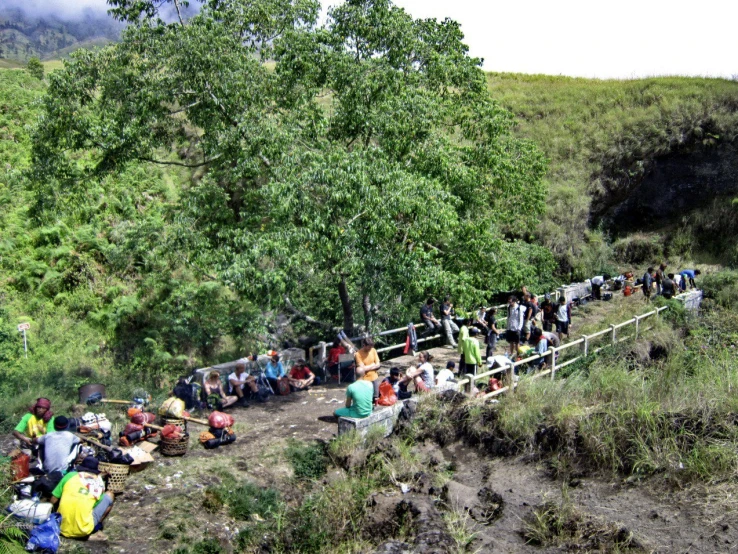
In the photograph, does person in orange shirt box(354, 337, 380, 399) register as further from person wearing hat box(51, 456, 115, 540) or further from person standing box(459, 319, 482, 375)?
person wearing hat box(51, 456, 115, 540)

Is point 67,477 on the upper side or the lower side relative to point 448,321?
upper

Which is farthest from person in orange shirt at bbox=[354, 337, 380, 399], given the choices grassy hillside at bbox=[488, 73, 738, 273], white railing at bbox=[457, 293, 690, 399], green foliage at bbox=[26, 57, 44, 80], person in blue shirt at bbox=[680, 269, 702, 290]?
green foliage at bbox=[26, 57, 44, 80]

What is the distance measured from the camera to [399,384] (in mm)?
11461

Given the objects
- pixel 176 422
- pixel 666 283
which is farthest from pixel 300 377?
pixel 666 283

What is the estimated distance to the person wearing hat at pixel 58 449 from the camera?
763 centimetres

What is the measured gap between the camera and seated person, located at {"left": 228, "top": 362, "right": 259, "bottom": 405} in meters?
12.1

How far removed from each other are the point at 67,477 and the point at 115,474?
0.79 m

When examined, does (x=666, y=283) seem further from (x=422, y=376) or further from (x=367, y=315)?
(x=422, y=376)

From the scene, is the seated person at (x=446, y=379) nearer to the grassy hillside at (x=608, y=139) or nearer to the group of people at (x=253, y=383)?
the group of people at (x=253, y=383)

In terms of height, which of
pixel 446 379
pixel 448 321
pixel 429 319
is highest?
pixel 429 319

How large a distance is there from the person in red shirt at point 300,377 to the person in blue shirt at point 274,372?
252mm

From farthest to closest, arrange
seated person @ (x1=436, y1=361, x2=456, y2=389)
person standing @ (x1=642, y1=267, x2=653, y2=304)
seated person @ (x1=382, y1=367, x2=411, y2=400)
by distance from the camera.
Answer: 1. person standing @ (x1=642, y1=267, x2=653, y2=304)
2. seated person @ (x1=382, y1=367, x2=411, y2=400)
3. seated person @ (x1=436, y1=361, x2=456, y2=389)

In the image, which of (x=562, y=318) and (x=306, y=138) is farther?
(x=562, y=318)

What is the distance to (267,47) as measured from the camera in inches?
581
